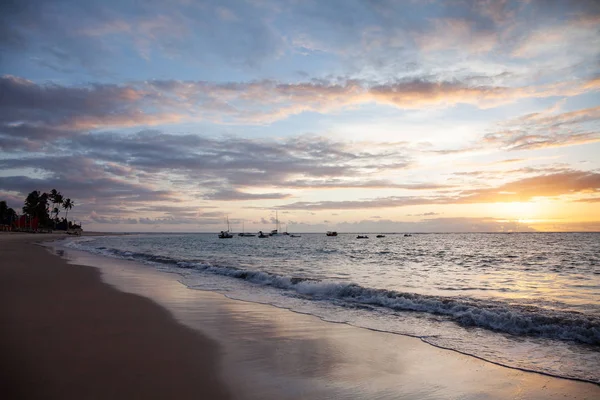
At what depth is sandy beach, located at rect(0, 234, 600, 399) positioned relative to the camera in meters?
5.91

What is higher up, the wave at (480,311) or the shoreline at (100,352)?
the shoreline at (100,352)

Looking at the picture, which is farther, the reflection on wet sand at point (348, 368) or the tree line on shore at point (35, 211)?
the tree line on shore at point (35, 211)

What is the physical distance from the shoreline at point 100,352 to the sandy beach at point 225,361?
0.07 feet

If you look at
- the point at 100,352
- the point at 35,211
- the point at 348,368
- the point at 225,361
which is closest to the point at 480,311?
the point at 348,368

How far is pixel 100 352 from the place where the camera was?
7.46 m

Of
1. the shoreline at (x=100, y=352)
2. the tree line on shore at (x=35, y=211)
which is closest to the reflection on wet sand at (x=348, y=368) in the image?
the shoreline at (x=100, y=352)

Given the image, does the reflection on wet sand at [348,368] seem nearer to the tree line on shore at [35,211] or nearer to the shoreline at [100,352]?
the shoreline at [100,352]

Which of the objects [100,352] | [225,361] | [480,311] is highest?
[100,352]

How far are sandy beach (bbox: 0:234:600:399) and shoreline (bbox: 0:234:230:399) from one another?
2 cm

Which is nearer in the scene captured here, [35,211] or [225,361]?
[225,361]

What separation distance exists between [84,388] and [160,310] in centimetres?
692

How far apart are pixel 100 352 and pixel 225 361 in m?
2.54

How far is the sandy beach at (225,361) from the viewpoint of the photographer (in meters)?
5.91

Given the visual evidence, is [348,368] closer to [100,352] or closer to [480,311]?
[100,352]
